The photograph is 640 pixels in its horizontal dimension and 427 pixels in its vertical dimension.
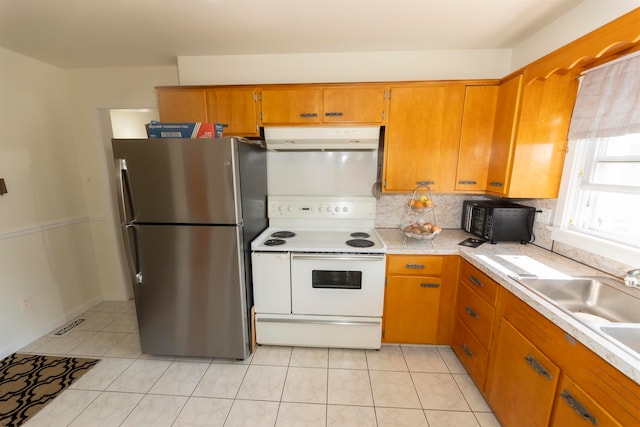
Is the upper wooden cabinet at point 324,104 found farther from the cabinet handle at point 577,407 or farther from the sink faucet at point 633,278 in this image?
the cabinet handle at point 577,407

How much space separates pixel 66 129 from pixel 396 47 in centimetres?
331

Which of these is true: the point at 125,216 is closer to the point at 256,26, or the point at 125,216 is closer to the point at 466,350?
the point at 256,26

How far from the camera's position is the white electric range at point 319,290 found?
1.93 meters

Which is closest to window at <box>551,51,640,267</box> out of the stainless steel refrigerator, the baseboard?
the stainless steel refrigerator

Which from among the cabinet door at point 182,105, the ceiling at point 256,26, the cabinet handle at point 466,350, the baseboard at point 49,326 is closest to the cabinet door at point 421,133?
the ceiling at point 256,26

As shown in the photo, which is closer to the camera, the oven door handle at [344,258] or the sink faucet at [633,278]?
the sink faucet at [633,278]

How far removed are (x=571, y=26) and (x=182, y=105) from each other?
286 cm

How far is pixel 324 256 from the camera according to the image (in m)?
1.92

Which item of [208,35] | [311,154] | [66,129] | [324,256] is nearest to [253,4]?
[208,35]

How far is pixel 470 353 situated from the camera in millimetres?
1760

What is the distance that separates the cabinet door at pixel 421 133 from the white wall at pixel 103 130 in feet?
7.23

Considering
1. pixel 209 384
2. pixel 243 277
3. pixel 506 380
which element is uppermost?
pixel 243 277

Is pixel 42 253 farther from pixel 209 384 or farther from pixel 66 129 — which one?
pixel 209 384

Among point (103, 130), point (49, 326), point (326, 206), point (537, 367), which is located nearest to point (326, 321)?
point (326, 206)
